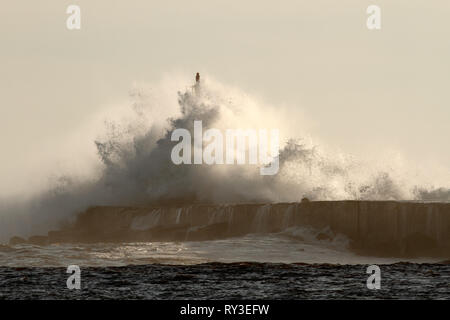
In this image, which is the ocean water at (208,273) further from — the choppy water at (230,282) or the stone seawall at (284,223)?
the stone seawall at (284,223)

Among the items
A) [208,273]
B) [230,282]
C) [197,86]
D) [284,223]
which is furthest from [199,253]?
[197,86]

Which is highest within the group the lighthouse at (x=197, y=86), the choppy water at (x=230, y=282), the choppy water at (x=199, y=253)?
the lighthouse at (x=197, y=86)

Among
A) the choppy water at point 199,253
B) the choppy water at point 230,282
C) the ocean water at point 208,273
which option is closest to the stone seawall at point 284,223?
the choppy water at point 199,253

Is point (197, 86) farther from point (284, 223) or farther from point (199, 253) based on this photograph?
point (199, 253)

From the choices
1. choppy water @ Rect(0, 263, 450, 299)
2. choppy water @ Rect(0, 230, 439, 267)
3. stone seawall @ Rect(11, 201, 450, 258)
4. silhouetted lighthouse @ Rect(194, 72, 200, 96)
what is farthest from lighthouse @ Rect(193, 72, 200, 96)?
choppy water @ Rect(0, 263, 450, 299)

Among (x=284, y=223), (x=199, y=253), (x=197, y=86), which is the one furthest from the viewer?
(x=197, y=86)

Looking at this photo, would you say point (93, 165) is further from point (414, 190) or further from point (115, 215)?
point (414, 190)

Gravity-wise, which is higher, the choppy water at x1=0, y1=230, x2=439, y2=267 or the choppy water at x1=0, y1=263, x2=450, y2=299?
the choppy water at x1=0, y1=263, x2=450, y2=299

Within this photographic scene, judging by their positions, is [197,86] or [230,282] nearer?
[230,282]

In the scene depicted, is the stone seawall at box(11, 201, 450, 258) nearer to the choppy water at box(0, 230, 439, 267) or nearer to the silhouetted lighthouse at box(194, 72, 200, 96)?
the choppy water at box(0, 230, 439, 267)

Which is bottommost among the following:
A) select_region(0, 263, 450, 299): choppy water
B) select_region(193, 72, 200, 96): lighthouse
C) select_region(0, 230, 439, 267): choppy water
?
select_region(0, 230, 439, 267): choppy water
